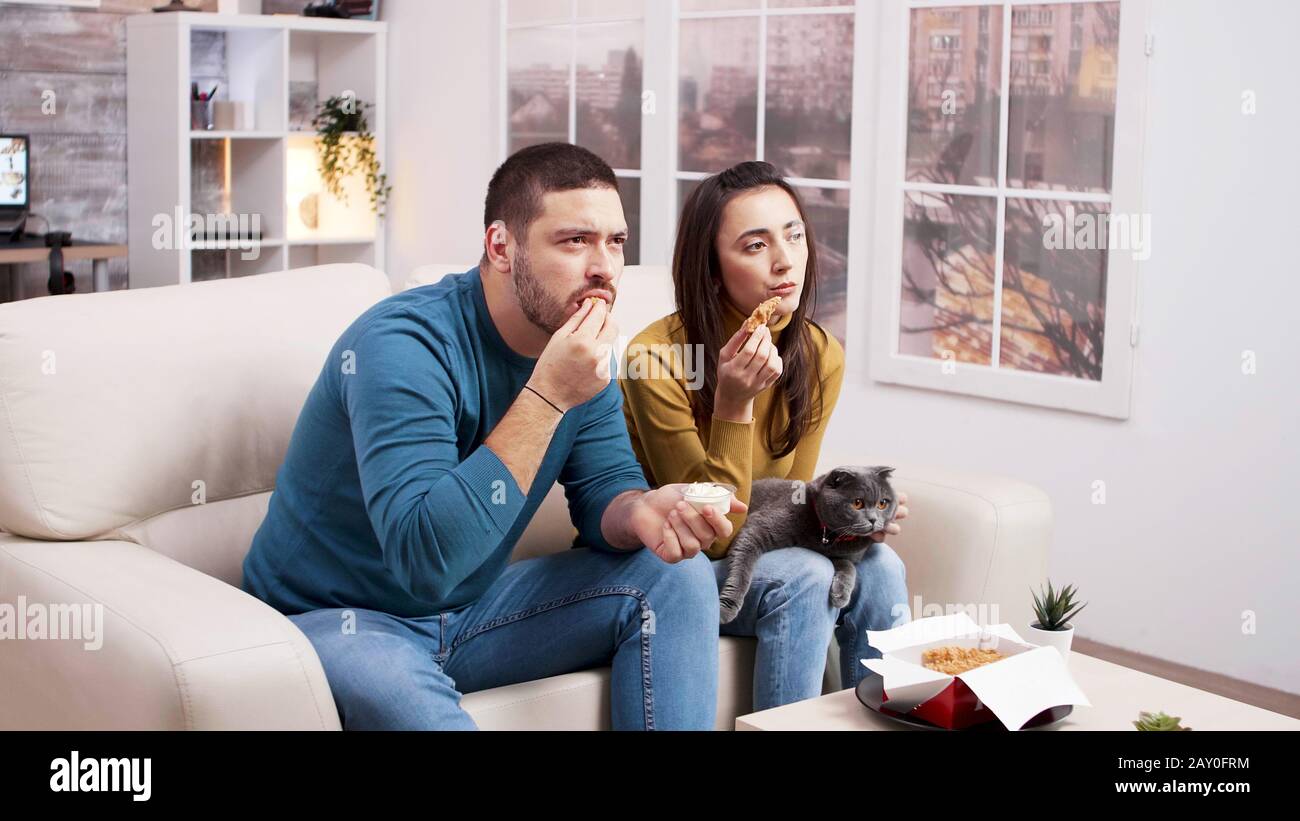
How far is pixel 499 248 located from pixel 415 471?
36cm

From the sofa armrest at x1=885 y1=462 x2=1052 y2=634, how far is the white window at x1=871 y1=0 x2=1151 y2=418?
3.39 ft

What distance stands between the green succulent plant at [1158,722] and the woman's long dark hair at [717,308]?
0.86 metres

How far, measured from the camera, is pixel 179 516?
2062mm

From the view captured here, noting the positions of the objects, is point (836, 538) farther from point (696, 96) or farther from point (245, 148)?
point (245, 148)

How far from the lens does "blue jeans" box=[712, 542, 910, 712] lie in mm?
2117

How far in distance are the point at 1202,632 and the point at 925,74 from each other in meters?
1.54

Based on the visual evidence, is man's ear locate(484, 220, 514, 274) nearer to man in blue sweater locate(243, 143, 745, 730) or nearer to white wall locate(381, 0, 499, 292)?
man in blue sweater locate(243, 143, 745, 730)

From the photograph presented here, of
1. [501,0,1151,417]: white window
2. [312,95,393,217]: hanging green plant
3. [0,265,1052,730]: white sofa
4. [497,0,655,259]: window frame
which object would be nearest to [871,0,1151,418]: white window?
[501,0,1151,417]: white window

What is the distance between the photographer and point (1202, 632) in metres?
3.24

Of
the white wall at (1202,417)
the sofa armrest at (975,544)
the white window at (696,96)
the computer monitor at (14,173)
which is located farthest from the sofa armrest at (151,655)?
the computer monitor at (14,173)

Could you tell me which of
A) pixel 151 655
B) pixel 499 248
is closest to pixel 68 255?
pixel 499 248

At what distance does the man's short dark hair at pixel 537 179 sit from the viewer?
1.90 metres
